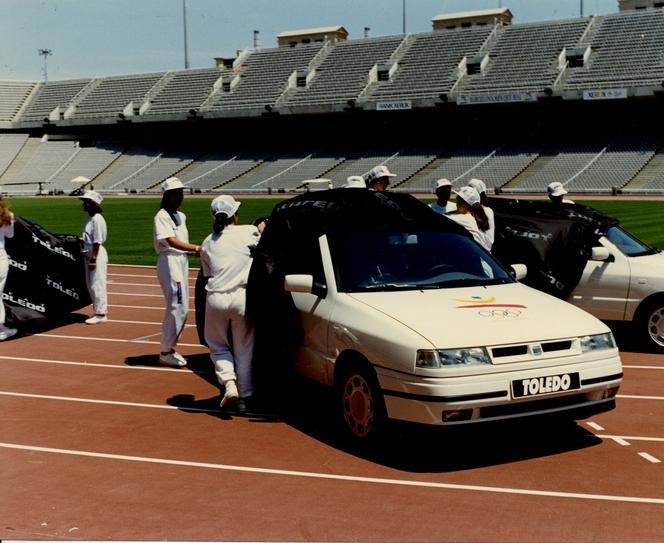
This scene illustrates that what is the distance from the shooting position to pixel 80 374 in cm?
866

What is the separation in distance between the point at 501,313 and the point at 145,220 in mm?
28100

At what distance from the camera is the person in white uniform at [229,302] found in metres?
7.09

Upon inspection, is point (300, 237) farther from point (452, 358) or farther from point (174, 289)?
point (452, 358)

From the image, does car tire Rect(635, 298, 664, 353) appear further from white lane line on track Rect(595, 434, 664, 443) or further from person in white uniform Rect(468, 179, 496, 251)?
white lane line on track Rect(595, 434, 664, 443)

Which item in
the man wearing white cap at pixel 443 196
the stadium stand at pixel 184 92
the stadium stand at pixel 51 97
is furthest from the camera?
the stadium stand at pixel 51 97

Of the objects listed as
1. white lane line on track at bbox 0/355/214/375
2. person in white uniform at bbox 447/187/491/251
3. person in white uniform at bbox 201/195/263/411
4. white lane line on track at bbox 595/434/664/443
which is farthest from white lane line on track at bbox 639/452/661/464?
white lane line on track at bbox 0/355/214/375

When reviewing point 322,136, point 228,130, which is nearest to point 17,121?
point 228,130

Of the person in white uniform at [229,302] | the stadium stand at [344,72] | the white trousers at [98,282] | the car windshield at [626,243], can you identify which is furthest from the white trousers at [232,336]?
the stadium stand at [344,72]

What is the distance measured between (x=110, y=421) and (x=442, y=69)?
5293 centimetres

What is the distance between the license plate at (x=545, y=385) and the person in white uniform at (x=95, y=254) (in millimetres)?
7518

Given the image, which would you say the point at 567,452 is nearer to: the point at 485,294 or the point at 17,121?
the point at 485,294

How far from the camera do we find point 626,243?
32.1ft

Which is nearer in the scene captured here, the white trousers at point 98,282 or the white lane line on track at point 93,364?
the white lane line on track at point 93,364

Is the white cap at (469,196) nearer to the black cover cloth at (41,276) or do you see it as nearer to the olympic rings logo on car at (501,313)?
the olympic rings logo on car at (501,313)
